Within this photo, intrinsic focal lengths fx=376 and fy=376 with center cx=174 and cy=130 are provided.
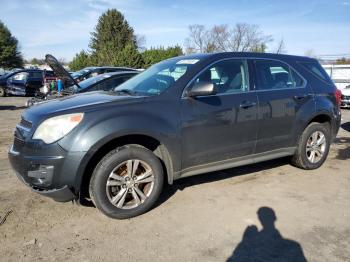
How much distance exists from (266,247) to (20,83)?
63.8 feet

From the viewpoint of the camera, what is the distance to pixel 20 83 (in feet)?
66.4

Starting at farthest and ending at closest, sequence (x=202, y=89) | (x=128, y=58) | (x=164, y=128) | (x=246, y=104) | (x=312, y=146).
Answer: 1. (x=128, y=58)
2. (x=312, y=146)
3. (x=246, y=104)
4. (x=202, y=89)
5. (x=164, y=128)

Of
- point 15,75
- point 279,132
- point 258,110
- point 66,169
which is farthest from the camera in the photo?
point 15,75

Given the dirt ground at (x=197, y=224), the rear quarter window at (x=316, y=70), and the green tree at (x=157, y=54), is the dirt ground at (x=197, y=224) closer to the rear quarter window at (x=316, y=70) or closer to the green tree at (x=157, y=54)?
the rear quarter window at (x=316, y=70)

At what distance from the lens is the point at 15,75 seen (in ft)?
67.5

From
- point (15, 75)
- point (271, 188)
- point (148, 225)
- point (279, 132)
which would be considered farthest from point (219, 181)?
point (15, 75)

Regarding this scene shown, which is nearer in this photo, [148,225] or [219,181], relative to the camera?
[148,225]

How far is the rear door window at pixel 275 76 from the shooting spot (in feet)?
16.6

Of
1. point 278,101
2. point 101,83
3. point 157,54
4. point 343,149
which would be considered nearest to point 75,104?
point 278,101

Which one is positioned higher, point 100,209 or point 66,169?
point 66,169

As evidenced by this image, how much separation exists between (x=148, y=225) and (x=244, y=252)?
105cm

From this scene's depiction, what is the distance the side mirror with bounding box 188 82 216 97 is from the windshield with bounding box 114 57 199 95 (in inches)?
10.8

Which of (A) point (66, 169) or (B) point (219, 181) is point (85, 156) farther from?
(B) point (219, 181)

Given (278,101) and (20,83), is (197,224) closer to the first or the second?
(278,101)
